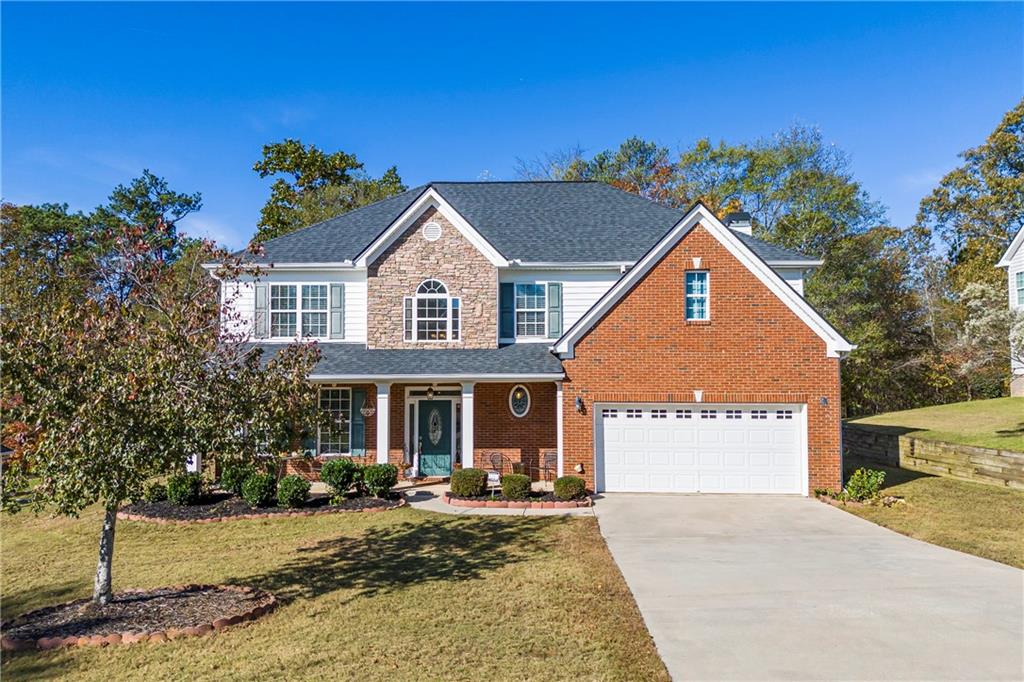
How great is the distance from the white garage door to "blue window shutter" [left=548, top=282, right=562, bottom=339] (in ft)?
11.0

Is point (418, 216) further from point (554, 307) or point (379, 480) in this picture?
point (379, 480)

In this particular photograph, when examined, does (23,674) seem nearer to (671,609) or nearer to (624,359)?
(671,609)

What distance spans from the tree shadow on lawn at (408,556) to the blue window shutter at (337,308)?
763 cm

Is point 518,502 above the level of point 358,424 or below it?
below

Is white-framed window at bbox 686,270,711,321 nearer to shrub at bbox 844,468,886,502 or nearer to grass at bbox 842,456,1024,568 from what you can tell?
shrub at bbox 844,468,886,502

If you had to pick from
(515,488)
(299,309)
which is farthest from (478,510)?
(299,309)

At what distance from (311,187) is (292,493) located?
32.7m

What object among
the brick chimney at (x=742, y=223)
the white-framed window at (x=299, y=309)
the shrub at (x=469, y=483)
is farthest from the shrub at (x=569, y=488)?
the brick chimney at (x=742, y=223)

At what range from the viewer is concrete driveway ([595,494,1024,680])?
6.61 m

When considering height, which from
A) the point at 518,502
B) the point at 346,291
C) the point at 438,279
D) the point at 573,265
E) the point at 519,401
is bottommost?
the point at 518,502

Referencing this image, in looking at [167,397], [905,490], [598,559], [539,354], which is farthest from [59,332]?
[905,490]

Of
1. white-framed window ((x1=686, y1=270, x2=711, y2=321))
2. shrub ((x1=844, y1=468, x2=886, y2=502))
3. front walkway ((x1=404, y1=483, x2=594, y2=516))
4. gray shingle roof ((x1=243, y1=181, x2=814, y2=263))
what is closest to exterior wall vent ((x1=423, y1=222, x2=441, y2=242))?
gray shingle roof ((x1=243, y1=181, x2=814, y2=263))

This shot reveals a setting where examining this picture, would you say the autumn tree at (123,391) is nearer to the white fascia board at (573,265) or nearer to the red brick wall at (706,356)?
the red brick wall at (706,356)

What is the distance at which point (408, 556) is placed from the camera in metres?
10.9
